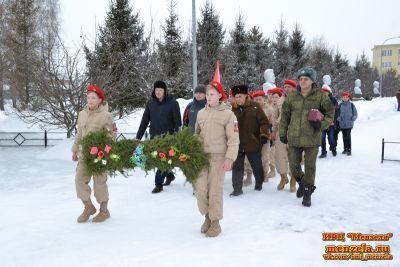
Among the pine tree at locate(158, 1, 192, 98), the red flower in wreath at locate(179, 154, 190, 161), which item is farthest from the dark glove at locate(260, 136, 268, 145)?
the pine tree at locate(158, 1, 192, 98)

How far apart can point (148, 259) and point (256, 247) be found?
123cm

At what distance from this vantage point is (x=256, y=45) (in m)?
31.2

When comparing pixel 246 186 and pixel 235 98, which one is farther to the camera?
pixel 246 186

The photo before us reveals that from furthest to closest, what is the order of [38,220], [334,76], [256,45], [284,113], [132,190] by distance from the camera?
[334,76], [256,45], [132,190], [284,113], [38,220]

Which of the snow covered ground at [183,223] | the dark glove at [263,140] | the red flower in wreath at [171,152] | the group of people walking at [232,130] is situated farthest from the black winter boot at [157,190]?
the red flower in wreath at [171,152]

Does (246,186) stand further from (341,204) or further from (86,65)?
(86,65)

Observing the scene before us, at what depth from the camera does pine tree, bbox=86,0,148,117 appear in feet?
53.0

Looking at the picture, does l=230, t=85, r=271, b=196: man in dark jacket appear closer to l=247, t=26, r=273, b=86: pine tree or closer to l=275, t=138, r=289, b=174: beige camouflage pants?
l=275, t=138, r=289, b=174: beige camouflage pants

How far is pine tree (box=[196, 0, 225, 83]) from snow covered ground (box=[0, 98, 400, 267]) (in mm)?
13648

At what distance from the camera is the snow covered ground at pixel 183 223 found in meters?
4.21

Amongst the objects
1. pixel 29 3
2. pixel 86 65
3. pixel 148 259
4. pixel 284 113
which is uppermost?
pixel 29 3

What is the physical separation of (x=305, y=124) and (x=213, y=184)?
1.96m

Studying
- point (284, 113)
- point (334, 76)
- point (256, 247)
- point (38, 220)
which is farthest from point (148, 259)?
point (334, 76)

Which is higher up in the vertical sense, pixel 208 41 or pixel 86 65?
pixel 208 41
